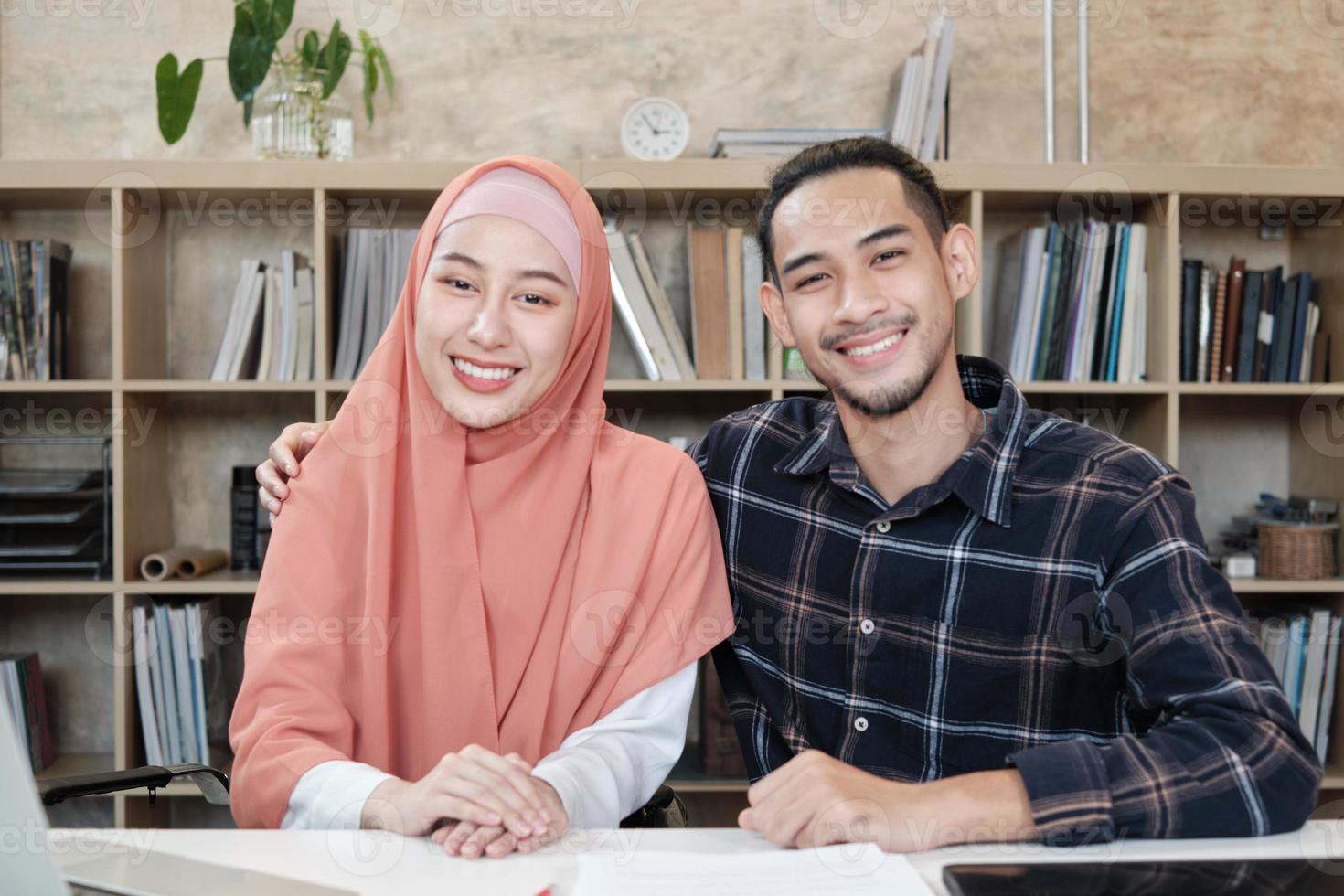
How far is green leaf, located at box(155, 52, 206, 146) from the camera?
2.49 metres

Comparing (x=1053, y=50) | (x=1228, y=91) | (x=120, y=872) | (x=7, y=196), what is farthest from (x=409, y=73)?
(x=120, y=872)

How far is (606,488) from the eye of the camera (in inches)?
55.4

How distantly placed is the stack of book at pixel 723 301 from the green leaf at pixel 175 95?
3.96 feet

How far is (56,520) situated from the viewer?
7.91ft

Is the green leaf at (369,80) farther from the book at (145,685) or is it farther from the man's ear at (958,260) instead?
the man's ear at (958,260)

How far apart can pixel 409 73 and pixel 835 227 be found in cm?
171

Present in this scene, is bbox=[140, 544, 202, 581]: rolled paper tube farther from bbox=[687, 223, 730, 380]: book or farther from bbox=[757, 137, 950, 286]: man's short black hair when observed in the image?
bbox=[757, 137, 950, 286]: man's short black hair

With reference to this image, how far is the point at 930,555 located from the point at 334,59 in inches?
74.3

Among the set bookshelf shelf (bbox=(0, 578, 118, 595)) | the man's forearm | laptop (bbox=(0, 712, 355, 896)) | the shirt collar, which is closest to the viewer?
laptop (bbox=(0, 712, 355, 896))

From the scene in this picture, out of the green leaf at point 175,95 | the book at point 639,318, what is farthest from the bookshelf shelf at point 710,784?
the green leaf at point 175,95

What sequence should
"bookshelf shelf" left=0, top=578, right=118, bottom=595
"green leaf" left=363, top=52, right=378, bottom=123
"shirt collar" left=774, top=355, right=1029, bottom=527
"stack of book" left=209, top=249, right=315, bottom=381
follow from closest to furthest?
"shirt collar" left=774, top=355, right=1029, bottom=527 → "bookshelf shelf" left=0, top=578, right=118, bottom=595 → "stack of book" left=209, top=249, right=315, bottom=381 → "green leaf" left=363, top=52, right=378, bottom=123

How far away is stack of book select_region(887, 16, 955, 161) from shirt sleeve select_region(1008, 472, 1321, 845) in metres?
1.44

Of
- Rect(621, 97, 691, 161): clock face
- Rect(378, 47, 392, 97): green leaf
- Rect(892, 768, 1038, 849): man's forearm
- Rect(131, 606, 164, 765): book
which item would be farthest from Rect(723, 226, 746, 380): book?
Rect(892, 768, 1038, 849): man's forearm

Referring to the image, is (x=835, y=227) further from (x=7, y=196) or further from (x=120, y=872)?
(x=7, y=196)
